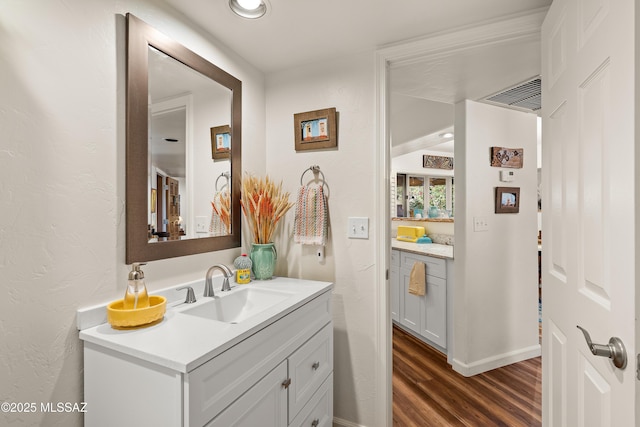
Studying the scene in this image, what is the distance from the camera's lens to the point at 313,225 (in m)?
1.74

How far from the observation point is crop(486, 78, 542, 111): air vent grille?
2.10 metres

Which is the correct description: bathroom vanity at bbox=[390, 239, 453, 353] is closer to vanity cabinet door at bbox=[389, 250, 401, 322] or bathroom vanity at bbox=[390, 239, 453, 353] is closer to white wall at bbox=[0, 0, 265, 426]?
vanity cabinet door at bbox=[389, 250, 401, 322]

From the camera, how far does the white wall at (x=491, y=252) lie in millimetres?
2389

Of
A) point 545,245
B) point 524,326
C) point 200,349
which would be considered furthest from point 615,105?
point 524,326

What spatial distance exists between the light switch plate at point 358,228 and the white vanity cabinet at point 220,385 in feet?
1.70

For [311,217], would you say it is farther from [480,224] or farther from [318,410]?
[480,224]

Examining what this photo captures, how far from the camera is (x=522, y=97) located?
231 cm

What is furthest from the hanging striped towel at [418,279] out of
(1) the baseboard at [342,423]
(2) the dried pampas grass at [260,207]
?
(2) the dried pampas grass at [260,207]

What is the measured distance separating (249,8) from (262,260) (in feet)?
3.93

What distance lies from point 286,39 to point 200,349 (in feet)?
4.82

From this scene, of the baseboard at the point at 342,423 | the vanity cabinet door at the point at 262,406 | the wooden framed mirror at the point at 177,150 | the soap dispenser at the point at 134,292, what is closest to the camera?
the vanity cabinet door at the point at 262,406

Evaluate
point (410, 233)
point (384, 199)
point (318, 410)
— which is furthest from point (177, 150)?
point (410, 233)

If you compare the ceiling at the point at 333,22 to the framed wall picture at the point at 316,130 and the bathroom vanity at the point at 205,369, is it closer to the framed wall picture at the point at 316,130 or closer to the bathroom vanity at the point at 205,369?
the framed wall picture at the point at 316,130

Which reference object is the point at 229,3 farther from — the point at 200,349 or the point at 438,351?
the point at 438,351
